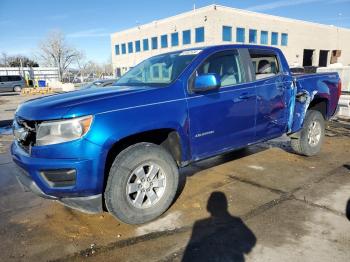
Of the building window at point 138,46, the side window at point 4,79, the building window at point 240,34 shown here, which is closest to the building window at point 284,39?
the building window at point 240,34

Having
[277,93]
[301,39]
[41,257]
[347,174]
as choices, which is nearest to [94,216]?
[41,257]

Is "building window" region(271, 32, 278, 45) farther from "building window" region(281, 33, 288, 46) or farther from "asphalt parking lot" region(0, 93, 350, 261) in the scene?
"asphalt parking lot" region(0, 93, 350, 261)

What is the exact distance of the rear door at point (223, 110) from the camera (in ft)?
12.8

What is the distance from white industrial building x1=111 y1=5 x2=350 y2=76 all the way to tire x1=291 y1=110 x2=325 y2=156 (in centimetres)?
3338

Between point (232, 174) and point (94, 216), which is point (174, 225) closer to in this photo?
point (94, 216)

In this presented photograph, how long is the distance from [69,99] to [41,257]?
1.54 metres

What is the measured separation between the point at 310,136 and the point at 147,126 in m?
3.72

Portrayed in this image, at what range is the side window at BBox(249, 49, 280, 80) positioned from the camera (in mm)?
4844

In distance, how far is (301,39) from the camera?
50.3m

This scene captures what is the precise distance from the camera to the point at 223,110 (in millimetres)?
4105

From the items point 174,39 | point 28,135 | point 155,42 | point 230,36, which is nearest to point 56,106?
point 28,135

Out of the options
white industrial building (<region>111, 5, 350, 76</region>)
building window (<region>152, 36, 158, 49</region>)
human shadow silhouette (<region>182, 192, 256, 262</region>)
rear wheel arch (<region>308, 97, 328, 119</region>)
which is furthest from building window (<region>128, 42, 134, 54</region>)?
human shadow silhouette (<region>182, 192, 256, 262</region>)

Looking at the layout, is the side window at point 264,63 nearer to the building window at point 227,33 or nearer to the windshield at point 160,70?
the windshield at point 160,70

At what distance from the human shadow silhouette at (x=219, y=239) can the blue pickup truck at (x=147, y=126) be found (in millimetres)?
567
